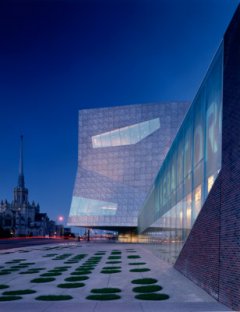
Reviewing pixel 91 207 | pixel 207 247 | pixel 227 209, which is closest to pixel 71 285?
pixel 207 247

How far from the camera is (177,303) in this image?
474 inches

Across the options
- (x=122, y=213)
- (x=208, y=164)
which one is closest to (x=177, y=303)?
(x=208, y=164)

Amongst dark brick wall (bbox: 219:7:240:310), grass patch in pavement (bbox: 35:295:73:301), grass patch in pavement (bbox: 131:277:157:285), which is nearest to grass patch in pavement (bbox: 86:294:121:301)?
grass patch in pavement (bbox: 35:295:73:301)

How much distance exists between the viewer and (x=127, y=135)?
8519cm

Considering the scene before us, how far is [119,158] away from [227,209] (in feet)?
244

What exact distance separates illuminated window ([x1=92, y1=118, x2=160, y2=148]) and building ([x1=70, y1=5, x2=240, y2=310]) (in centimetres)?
6210

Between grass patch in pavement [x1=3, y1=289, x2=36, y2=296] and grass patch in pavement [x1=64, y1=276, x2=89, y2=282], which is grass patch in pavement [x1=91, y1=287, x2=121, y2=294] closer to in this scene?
grass patch in pavement [x1=3, y1=289, x2=36, y2=296]

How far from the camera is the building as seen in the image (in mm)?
11000

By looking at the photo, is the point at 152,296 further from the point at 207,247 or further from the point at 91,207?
the point at 91,207

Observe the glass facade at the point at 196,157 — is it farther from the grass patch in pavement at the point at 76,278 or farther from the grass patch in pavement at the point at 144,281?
the grass patch in pavement at the point at 76,278

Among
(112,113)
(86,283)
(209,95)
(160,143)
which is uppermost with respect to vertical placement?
(112,113)

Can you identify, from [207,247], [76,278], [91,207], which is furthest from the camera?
[91,207]

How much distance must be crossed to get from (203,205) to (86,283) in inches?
240

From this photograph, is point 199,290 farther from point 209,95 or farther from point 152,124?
point 152,124
